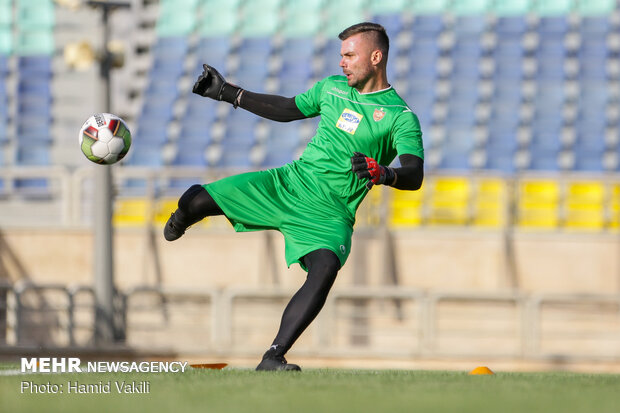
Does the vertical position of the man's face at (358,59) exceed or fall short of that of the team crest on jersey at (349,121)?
it exceeds it

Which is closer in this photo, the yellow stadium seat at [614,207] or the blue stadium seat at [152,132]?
the yellow stadium seat at [614,207]

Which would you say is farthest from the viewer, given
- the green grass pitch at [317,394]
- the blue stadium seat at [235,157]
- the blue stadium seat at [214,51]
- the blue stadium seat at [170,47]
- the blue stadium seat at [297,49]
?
the blue stadium seat at [170,47]

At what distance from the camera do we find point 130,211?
16.4 metres

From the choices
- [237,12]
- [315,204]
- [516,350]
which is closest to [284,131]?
[237,12]

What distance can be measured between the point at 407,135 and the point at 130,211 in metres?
10.9

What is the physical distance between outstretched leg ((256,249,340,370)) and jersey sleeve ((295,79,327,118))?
3.15 ft

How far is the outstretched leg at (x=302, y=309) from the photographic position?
596cm

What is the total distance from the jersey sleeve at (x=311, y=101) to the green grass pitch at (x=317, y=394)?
→ 157 centimetres

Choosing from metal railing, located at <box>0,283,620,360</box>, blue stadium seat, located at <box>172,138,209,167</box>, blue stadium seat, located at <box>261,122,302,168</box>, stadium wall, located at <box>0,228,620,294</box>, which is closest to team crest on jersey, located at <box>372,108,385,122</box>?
metal railing, located at <box>0,283,620,360</box>

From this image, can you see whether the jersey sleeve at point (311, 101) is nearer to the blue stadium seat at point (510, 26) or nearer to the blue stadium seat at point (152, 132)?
the blue stadium seat at point (152, 132)

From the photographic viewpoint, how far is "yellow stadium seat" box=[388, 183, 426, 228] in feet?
51.6

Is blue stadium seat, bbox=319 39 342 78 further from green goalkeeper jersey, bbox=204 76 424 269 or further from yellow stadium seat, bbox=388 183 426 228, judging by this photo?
green goalkeeper jersey, bbox=204 76 424 269

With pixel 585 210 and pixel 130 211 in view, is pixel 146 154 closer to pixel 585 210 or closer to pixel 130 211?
pixel 130 211

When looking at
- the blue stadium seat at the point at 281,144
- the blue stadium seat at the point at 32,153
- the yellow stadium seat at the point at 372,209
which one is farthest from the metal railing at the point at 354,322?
the blue stadium seat at the point at 32,153
